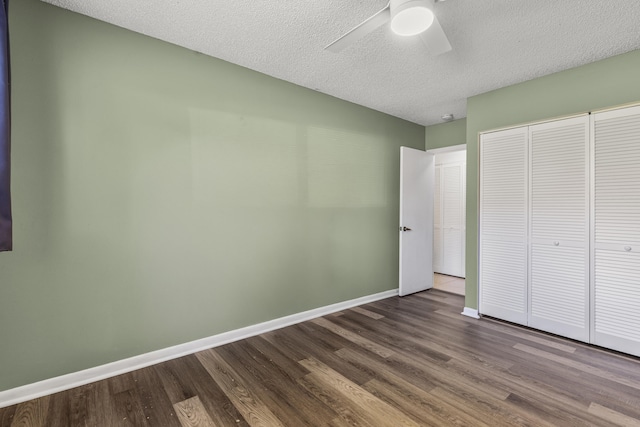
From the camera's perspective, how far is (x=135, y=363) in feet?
7.45

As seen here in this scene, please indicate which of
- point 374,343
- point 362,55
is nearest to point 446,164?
point 362,55

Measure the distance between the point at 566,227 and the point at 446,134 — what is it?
86.1 inches

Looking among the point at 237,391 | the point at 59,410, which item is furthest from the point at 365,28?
the point at 59,410

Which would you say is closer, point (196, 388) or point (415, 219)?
point (196, 388)

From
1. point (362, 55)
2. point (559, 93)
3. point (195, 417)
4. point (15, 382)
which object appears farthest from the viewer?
point (559, 93)

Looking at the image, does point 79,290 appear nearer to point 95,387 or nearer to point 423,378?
point 95,387

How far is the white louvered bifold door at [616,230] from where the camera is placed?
2.46 meters

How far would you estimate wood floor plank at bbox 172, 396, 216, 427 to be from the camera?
1.71m

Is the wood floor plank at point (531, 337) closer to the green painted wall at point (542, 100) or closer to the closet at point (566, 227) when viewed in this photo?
the closet at point (566, 227)

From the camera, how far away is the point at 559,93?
2.87 metres

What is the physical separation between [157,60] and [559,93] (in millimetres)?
3662

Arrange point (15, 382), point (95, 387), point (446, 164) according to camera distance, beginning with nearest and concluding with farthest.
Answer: point (15, 382) < point (95, 387) < point (446, 164)

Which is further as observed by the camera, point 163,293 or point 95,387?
point 163,293

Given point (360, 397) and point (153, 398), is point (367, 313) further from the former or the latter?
point (153, 398)
